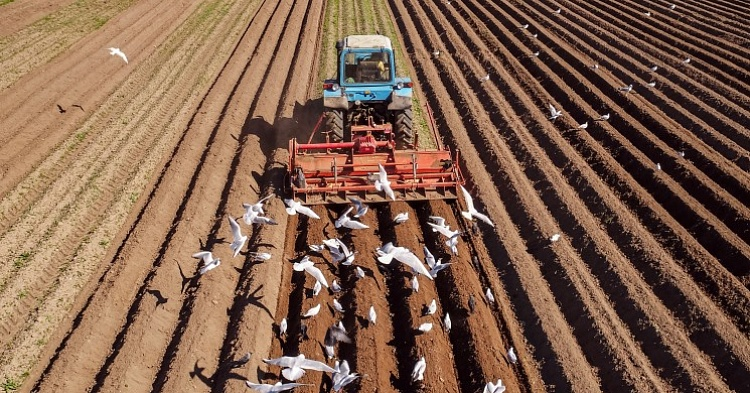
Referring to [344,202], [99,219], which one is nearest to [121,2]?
[99,219]

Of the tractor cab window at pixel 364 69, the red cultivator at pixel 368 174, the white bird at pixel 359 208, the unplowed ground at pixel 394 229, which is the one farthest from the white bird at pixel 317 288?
the tractor cab window at pixel 364 69

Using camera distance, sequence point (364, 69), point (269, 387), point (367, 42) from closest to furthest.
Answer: point (269, 387), point (364, 69), point (367, 42)

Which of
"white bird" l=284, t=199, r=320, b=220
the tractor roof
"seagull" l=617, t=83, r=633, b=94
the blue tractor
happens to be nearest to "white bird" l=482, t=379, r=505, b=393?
"white bird" l=284, t=199, r=320, b=220

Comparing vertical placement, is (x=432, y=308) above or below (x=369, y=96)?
below

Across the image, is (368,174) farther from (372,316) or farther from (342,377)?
(342,377)

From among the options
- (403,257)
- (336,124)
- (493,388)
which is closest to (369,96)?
(336,124)

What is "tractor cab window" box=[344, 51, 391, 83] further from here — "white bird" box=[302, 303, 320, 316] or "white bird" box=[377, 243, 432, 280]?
"white bird" box=[302, 303, 320, 316]

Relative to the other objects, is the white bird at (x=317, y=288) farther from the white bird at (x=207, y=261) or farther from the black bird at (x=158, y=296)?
the black bird at (x=158, y=296)
